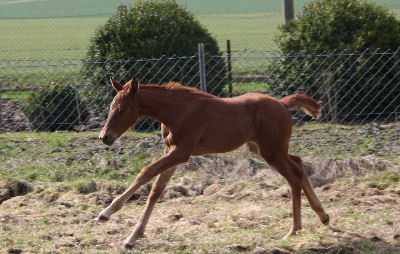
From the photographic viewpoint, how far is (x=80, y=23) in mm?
31125

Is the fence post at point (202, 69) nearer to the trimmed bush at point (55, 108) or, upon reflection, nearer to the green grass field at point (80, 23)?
the trimmed bush at point (55, 108)

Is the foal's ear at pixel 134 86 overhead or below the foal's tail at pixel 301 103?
overhead

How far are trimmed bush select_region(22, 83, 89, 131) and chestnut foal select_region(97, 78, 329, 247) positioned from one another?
4.20 meters

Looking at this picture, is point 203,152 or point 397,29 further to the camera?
point 397,29

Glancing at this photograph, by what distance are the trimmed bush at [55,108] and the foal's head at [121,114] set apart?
4273mm

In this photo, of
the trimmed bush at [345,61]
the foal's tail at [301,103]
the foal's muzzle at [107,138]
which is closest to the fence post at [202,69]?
the trimmed bush at [345,61]

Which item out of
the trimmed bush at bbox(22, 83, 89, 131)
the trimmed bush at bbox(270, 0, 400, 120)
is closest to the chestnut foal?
the trimmed bush at bbox(270, 0, 400, 120)

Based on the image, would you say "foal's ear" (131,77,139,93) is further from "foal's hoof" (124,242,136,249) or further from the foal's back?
"foal's hoof" (124,242,136,249)

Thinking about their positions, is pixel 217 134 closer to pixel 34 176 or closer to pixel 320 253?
pixel 320 253

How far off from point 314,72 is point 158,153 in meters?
2.43

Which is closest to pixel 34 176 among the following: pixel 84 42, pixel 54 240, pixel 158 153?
pixel 158 153

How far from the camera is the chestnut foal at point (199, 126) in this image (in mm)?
5840

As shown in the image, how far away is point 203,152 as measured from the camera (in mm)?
6160

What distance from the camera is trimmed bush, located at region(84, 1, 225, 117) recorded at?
31.9 feet
